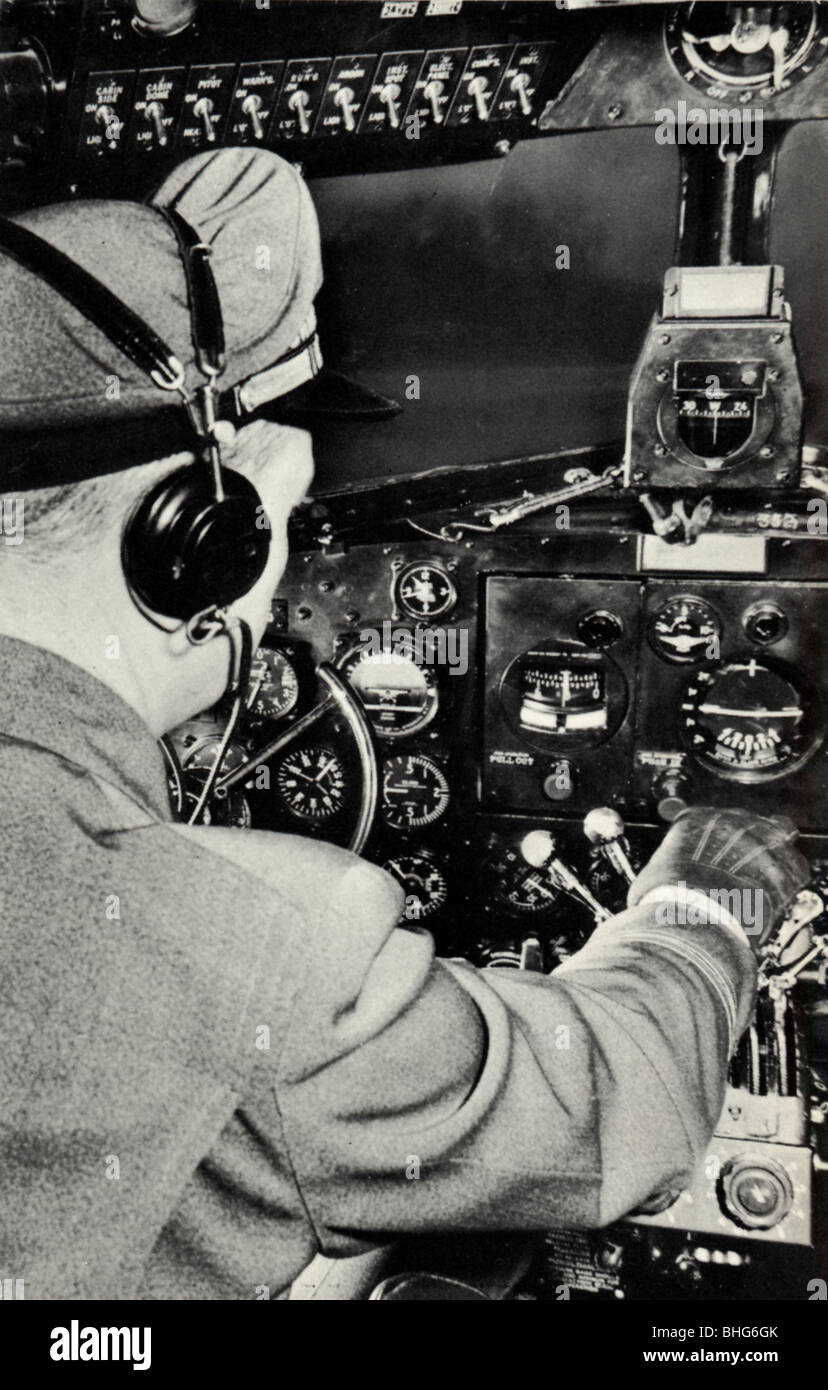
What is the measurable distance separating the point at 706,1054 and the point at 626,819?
48 cm

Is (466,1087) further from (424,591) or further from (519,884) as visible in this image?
(424,591)

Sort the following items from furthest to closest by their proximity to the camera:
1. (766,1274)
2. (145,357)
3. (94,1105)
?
(766,1274)
(145,357)
(94,1105)

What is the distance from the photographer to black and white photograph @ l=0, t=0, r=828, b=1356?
2.93 ft

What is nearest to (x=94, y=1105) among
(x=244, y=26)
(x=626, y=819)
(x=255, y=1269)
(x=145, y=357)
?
(x=255, y=1269)

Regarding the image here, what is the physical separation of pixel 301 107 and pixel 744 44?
566 millimetres

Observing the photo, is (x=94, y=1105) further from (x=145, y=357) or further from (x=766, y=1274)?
(x=766, y=1274)

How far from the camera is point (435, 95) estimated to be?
52.8 inches

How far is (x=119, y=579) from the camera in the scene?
1.08m

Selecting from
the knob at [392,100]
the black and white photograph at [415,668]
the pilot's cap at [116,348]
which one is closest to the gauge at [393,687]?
the black and white photograph at [415,668]

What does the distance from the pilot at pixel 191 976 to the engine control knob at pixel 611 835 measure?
0.95ft

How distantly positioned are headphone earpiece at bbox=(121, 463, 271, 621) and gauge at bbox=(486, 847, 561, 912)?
69cm

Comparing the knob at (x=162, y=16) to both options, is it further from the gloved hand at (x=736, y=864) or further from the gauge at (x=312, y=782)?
the gloved hand at (x=736, y=864)

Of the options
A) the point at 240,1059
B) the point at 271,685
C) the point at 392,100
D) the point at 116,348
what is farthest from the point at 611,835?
the point at 392,100
